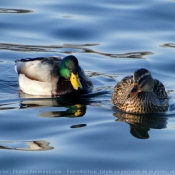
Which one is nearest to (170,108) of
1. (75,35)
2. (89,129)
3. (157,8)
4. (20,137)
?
(89,129)

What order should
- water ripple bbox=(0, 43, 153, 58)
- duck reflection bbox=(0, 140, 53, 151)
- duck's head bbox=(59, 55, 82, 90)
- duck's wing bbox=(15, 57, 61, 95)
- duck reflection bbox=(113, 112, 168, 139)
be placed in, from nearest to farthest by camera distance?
duck reflection bbox=(0, 140, 53, 151) < duck reflection bbox=(113, 112, 168, 139) < duck's head bbox=(59, 55, 82, 90) < duck's wing bbox=(15, 57, 61, 95) < water ripple bbox=(0, 43, 153, 58)

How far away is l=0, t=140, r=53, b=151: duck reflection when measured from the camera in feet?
35.6

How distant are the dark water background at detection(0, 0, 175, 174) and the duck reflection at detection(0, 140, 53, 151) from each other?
A: 0.04ft

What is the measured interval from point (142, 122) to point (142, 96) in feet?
2.24

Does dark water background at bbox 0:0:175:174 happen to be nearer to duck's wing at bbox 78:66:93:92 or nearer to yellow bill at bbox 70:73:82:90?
duck's wing at bbox 78:66:93:92

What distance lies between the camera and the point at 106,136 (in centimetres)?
1154

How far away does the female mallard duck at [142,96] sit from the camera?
12.7 m

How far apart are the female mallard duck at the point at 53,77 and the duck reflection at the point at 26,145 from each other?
3.34 meters

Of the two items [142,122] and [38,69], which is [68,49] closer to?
[38,69]

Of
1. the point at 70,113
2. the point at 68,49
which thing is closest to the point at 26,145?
the point at 70,113

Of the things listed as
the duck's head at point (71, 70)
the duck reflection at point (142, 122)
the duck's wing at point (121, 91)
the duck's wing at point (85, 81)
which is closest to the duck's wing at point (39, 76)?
the duck's head at point (71, 70)

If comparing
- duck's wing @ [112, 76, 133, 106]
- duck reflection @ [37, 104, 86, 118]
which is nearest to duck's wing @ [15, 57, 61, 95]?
duck reflection @ [37, 104, 86, 118]

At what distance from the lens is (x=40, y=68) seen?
14.7m

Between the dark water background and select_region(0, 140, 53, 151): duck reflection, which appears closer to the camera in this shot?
the dark water background
